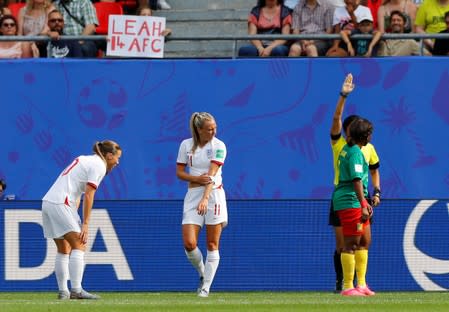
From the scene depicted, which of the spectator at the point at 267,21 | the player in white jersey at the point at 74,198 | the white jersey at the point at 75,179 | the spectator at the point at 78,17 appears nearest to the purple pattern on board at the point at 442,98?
the spectator at the point at 267,21

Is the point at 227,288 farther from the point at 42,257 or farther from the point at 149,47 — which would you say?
the point at 149,47

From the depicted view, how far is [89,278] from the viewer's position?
16.6m

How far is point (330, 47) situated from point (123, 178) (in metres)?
3.43

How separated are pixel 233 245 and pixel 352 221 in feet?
10.1

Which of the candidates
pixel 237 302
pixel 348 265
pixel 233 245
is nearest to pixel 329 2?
pixel 233 245

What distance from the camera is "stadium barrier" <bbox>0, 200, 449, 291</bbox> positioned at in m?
16.5

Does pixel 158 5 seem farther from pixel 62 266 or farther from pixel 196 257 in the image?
pixel 62 266

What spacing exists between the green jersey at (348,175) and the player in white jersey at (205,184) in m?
1.28

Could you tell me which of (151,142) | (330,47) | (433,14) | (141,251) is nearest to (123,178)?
(151,142)

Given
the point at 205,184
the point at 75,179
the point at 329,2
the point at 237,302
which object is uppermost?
the point at 329,2

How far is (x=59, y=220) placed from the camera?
13719 mm

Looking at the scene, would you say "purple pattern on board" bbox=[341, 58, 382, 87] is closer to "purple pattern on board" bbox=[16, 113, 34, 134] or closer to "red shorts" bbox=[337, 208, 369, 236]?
"red shorts" bbox=[337, 208, 369, 236]

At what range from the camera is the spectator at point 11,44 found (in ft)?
61.1

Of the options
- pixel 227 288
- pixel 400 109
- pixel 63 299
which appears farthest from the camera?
pixel 400 109
